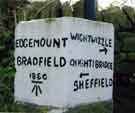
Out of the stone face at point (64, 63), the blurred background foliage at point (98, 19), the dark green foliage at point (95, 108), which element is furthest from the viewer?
the blurred background foliage at point (98, 19)

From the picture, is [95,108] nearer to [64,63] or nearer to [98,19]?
[64,63]

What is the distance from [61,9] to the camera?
11820 millimetres

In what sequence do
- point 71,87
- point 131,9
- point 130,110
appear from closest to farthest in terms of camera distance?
point 71,87
point 130,110
point 131,9

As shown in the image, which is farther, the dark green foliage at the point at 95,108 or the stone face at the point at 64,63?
the dark green foliage at the point at 95,108

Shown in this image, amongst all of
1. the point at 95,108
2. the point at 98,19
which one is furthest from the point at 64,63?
the point at 98,19

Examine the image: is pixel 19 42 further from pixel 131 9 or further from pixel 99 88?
pixel 131 9

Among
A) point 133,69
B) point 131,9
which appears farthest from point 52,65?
point 131,9

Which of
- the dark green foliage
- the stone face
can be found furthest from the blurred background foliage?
the dark green foliage

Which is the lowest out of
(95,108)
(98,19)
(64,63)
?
(95,108)

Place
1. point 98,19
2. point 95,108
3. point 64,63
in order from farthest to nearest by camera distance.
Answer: point 98,19 < point 95,108 < point 64,63

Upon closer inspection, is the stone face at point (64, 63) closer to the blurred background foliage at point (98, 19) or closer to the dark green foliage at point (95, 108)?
the dark green foliage at point (95, 108)

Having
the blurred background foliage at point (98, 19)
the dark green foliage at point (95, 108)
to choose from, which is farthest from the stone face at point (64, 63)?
the blurred background foliage at point (98, 19)

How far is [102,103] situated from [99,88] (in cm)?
28

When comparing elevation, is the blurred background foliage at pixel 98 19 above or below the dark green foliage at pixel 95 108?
above
